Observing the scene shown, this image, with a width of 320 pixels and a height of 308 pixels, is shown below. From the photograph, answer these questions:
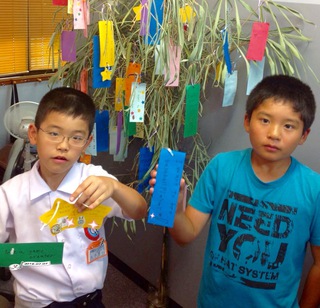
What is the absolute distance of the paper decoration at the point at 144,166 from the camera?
5.42 ft

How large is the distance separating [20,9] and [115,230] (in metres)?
2.49

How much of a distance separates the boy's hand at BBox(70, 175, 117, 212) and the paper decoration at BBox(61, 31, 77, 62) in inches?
29.3

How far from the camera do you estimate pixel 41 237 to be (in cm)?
118

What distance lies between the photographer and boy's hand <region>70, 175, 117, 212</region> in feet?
3.25

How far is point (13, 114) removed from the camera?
2.29 meters

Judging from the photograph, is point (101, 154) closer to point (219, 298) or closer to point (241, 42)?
point (241, 42)

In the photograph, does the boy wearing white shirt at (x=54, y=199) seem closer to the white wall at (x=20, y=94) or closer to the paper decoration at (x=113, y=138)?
the paper decoration at (x=113, y=138)

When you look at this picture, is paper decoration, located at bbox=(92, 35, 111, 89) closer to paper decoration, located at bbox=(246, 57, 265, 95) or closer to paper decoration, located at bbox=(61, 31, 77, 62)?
paper decoration, located at bbox=(61, 31, 77, 62)

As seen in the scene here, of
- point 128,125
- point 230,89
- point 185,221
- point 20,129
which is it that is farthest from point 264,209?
point 20,129

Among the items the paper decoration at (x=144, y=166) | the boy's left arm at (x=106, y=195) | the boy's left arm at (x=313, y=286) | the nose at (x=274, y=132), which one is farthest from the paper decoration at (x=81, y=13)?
the boy's left arm at (x=313, y=286)

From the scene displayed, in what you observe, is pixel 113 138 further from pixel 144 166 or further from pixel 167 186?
pixel 167 186

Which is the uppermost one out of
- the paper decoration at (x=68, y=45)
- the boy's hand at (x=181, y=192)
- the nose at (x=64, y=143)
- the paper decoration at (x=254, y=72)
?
the paper decoration at (x=68, y=45)

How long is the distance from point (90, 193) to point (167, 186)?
0.19 meters

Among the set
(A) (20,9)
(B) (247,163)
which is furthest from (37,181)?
(A) (20,9)
